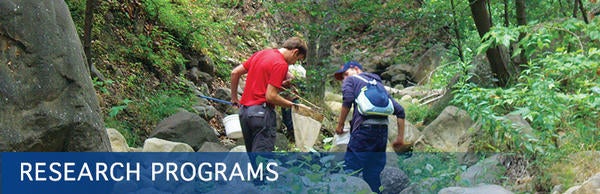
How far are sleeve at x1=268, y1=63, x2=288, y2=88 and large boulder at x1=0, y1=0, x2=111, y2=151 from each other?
4.66ft

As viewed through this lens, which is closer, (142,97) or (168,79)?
(142,97)

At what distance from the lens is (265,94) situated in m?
5.92

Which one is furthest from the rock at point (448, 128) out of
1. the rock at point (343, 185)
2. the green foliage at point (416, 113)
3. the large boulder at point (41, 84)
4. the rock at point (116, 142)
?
the large boulder at point (41, 84)

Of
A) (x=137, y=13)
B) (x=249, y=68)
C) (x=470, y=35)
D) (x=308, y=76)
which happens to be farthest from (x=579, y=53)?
(x=137, y=13)

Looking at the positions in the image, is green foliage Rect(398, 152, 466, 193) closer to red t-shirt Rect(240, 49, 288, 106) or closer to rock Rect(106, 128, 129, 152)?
red t-shirt Rect(240, 49, 288, 106)

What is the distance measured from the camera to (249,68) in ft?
20.1

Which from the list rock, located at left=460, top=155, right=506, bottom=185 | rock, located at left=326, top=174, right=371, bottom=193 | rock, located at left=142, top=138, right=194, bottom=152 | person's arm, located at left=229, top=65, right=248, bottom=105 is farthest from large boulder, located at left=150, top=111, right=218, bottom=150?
rock, located at left=326, top=174, right=371, bottom=193

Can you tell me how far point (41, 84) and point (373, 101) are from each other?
2.64m

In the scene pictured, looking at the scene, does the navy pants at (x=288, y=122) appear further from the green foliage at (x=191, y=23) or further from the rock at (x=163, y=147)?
the green foliage at (x=191, y=23)

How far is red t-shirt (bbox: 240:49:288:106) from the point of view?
19.2 feet

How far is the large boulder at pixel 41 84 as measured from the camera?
484cm

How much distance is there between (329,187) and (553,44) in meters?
6.12

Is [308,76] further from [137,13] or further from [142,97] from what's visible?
[137,13]

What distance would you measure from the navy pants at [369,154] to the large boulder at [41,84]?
7.05 feet
